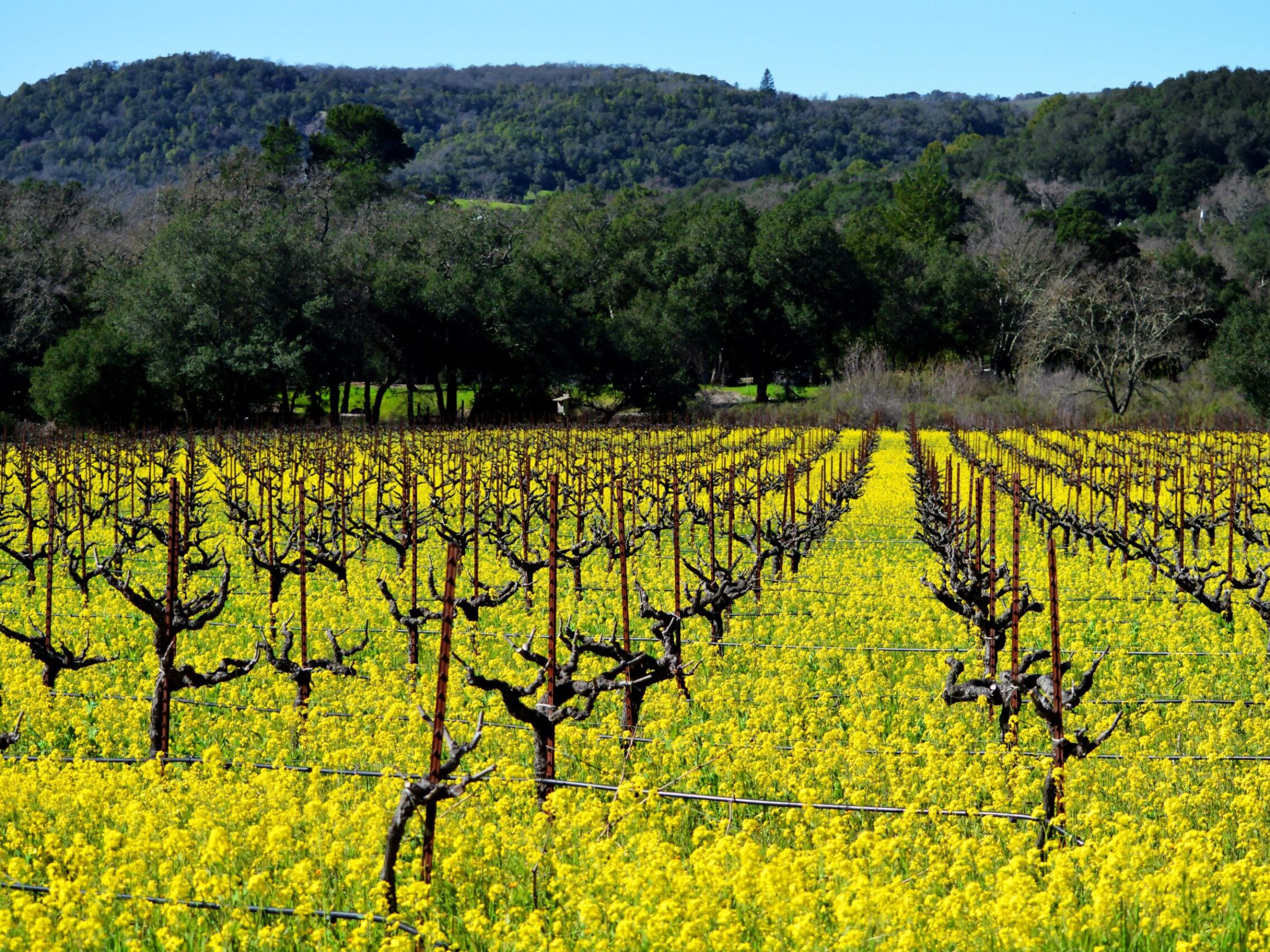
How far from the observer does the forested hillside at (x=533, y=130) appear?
16338 centimetres

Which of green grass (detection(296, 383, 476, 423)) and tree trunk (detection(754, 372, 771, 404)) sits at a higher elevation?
tree trunk (detection(754, 372, 771, 404))

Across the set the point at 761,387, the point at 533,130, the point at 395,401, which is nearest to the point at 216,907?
the point at 761,387

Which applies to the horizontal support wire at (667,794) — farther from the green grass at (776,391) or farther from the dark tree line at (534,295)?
the green grass at (776,391)

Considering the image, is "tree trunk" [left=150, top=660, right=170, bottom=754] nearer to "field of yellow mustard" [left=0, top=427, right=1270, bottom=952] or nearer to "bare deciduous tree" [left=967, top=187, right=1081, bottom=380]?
"field of yellow mustard" [left=0, top=427, right=1270, bottom=952]

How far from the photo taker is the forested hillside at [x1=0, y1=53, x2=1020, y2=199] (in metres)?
163

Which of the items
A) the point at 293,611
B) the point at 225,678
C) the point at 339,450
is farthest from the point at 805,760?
the point at 339,450

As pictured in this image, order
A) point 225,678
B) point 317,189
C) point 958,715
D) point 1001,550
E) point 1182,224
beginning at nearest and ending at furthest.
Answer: point 225,678, point 958,715, point 1001,550, point 317,189, point 1182,224

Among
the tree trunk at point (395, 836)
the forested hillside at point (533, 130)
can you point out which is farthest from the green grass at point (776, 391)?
the forested hillside at point (533, 130)

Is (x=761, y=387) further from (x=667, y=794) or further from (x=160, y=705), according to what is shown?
(x=667, y=794)

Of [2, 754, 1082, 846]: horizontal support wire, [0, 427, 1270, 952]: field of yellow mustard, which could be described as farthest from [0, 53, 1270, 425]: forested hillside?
[2, 754, 1082, 846]: horizontal support wire

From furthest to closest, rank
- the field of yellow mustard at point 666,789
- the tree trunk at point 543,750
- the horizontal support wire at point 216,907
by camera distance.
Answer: the tree trunk at point 543,750 < the field of yellow mustard at point 666,789 < the horizontal support wire at point 216,907

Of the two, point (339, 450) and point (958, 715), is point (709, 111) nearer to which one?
point (339, 450)

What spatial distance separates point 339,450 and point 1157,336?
136ft

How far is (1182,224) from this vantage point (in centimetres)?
8606
